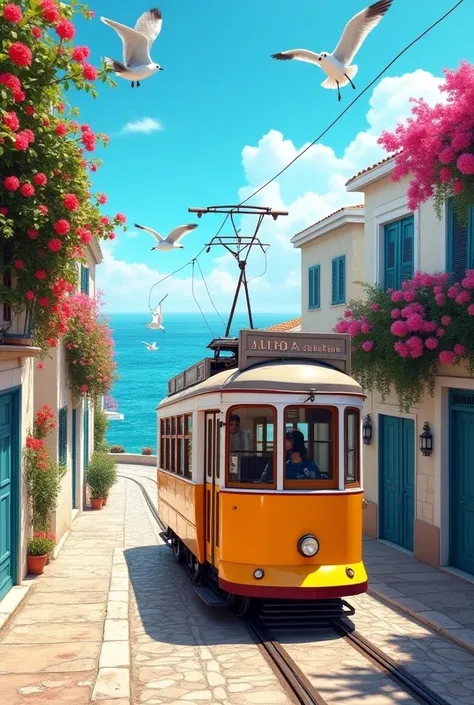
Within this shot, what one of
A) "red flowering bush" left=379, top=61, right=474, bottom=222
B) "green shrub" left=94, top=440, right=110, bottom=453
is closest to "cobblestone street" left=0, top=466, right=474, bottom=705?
"red flowering bush" left=379, top=61, right=474, bottom=222

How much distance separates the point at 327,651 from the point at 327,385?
2.73m

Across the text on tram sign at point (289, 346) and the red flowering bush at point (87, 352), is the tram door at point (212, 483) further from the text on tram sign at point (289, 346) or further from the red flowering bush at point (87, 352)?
the red flowering bush at point (87, 352)

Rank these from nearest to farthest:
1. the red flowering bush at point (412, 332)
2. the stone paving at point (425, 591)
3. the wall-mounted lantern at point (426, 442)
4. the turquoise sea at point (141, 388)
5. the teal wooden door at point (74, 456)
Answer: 1. the stone paving at point (425, 591)
2. the red flowering bush at point (412, 332)
3. the wall-mounted lantern at point (426, 442)
4. the teal wooden door at point (74, 456)
5. the turquoise sea at point (141, 388)

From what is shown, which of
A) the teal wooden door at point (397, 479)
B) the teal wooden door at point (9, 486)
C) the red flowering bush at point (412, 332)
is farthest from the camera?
the teal wooden door at point (397, 479)

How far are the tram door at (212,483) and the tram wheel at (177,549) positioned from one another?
3.02m

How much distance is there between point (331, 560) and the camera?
8469 millimetres

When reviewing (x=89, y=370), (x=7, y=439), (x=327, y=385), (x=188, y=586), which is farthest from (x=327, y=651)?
(x=89, y=370)

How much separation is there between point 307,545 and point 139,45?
619cm

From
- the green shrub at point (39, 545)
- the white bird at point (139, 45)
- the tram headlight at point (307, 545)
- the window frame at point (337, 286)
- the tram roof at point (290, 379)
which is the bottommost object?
the green shrub at point (39, 545)

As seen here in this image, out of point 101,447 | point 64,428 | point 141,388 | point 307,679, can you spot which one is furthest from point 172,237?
point 141,388

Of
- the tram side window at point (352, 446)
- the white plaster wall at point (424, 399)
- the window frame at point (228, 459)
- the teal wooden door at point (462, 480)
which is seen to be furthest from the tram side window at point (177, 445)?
the teal wooden door at point (462, 480)

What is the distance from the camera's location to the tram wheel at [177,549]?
12.7m

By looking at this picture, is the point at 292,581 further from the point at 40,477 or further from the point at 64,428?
the point at 64,428

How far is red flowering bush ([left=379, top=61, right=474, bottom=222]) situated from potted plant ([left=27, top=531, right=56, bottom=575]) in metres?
7.25
